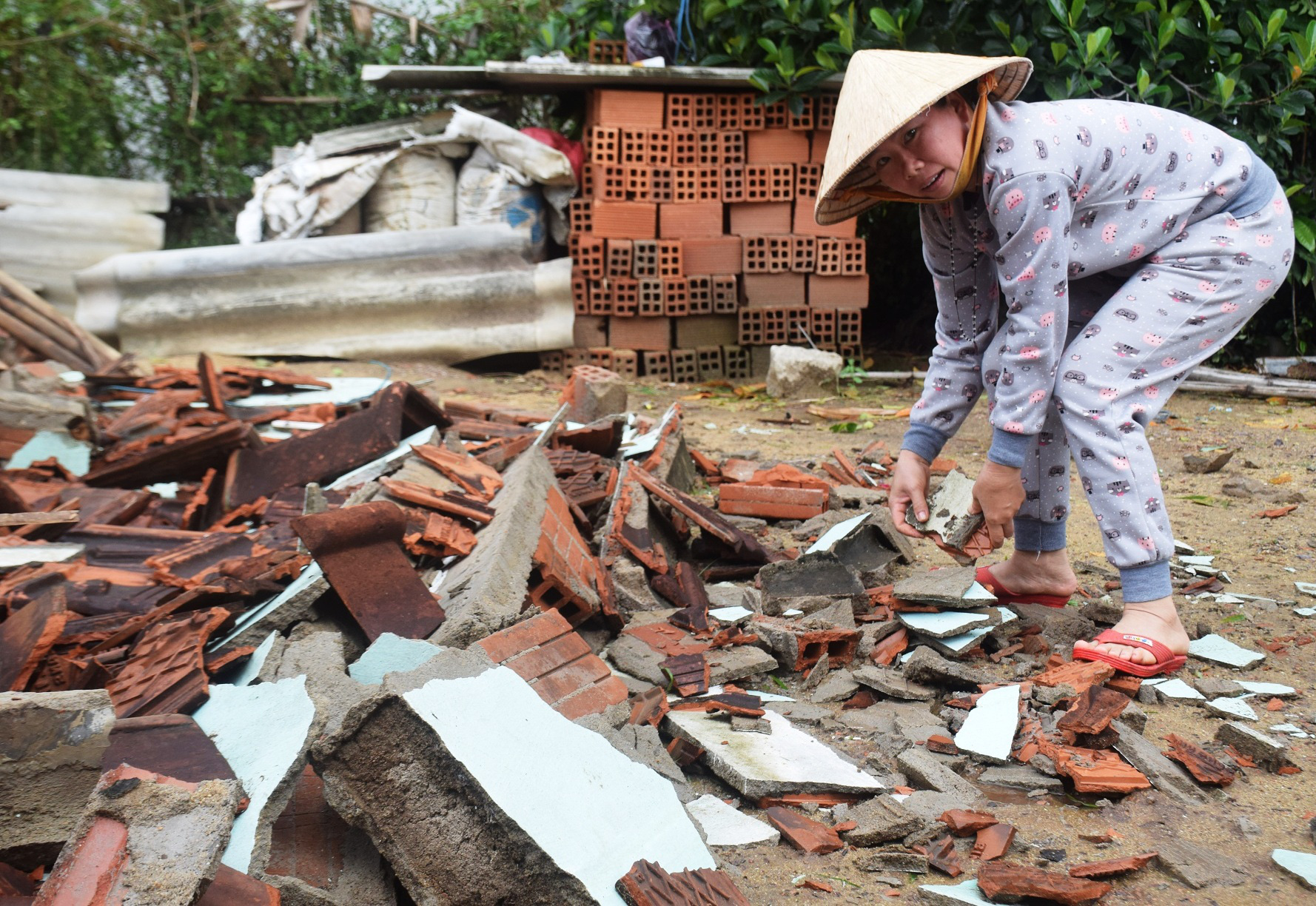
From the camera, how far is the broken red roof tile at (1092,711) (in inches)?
95.6

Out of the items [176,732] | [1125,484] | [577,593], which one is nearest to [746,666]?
[577,593]

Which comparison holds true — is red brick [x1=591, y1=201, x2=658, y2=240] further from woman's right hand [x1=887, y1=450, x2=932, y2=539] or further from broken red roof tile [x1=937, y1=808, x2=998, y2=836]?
broken red roof tile [x1=937, y1=808, x2=998, y2=836]

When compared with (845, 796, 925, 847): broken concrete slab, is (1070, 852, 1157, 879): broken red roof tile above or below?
above

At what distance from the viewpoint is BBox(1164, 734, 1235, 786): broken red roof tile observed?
7.69 ft

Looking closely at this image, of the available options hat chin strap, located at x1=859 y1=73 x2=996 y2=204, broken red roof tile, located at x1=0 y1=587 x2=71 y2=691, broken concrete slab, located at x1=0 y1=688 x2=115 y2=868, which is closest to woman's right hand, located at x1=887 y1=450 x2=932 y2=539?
hat chin strap, located at x1=859 y1=73 x2=996 y2=204

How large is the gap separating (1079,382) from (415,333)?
616 centimetres

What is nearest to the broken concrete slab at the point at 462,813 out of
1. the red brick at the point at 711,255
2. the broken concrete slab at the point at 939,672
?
the broken concrete slab at the point at 939,672

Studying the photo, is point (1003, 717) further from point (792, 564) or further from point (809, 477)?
point (809, 477)

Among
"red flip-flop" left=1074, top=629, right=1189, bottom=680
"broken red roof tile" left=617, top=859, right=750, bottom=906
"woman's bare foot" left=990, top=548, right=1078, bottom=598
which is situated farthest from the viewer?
"woman's bare foot" left=990, top=548, right=1078, bottom=598

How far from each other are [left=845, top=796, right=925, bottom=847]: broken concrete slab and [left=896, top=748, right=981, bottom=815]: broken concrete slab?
0.39ft

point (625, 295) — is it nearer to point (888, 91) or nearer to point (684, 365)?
point (684, 365)

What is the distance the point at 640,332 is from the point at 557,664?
5.86m

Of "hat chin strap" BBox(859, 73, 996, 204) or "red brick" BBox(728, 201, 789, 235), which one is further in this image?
"red brick" BBox(728, 201, 789, 235)

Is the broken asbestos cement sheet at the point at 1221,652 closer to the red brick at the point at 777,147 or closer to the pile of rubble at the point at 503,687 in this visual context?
the pile of rubble at the point at 503,687
